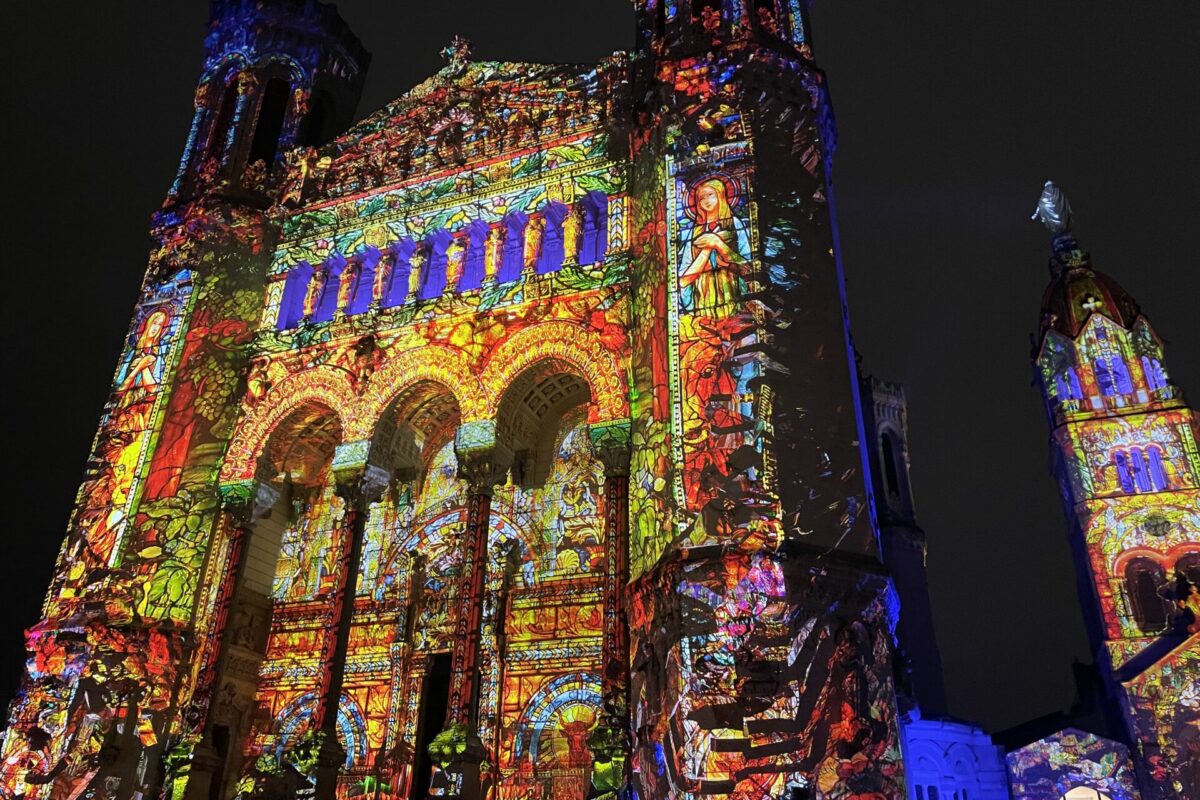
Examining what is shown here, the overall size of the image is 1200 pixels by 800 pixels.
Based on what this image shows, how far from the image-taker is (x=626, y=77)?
1784 cm

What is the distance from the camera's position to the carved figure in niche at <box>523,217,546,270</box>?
57.0ft

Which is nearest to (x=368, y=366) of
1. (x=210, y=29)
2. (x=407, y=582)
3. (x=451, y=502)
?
(x=451, y=502)

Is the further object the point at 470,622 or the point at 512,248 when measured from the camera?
the point at 512,248

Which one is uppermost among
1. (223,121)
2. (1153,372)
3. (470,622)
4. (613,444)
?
(223,121)

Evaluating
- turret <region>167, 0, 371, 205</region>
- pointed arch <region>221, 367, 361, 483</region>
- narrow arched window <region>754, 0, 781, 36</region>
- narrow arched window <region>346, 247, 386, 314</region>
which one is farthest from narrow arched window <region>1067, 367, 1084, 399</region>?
turret <region>167, 0, 371, 205</region>

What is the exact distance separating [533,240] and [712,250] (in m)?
4.76

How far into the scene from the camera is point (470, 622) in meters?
14.0

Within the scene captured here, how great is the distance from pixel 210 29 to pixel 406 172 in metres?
8.45

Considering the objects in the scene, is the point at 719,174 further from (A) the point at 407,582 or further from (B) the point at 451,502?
(A) the point at 407,582

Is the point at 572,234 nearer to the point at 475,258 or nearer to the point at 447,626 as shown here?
the point at 475,258

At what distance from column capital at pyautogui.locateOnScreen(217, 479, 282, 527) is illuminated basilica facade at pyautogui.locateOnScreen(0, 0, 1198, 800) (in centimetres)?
8

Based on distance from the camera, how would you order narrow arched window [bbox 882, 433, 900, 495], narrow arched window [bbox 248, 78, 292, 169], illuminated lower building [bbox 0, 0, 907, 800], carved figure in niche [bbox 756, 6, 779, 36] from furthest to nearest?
narrow arched window [bbox 882, 433, 900, 495]
narrow arched window [bbox 248, 78, 292, 169]
carved figure in niche [bbox 756, 6, 779, 36]
illuminated lower building [bbox 0, 0, 907, 800]

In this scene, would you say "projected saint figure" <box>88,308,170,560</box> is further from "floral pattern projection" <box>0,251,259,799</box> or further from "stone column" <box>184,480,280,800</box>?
"stone column" <box>184,480,280,800</box>

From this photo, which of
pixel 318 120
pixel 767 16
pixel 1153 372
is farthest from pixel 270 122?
pixel 1153 372
